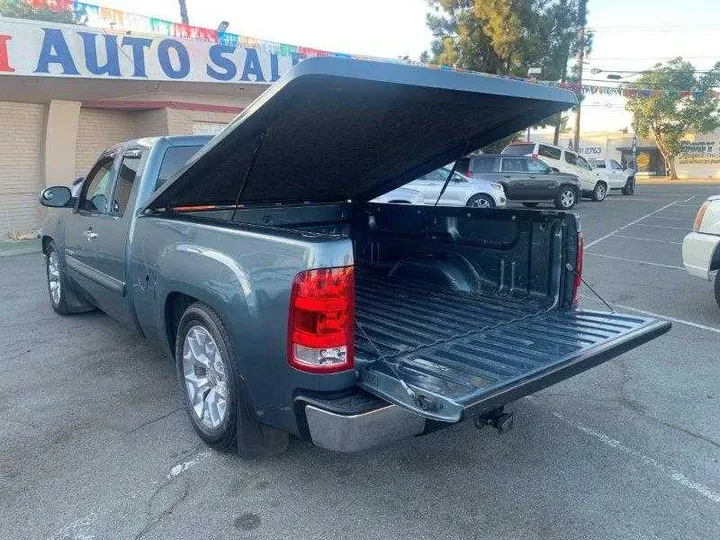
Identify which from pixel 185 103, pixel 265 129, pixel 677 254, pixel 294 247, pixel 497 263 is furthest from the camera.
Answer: pixel 185 103

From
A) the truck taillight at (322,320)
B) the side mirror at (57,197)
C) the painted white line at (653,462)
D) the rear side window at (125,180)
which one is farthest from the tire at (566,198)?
the truck taillight at (322,320)

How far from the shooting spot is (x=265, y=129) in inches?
123

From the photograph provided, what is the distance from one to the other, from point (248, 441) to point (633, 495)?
2011 millimetres

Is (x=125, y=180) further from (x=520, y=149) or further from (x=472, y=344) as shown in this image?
(x=520, y=149)

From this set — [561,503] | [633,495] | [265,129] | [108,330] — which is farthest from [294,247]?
[108,330]

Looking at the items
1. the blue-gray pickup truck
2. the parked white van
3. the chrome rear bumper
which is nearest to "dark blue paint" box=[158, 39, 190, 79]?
the blue-gray pickup truck

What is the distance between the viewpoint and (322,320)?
2.55 meters

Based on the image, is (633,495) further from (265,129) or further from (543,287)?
(265,129)

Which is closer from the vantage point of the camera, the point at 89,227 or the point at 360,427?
the point at 360,427

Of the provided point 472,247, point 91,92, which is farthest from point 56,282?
point 91,92

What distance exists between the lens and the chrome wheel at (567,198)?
1926 cm

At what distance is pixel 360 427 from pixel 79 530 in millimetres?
1482

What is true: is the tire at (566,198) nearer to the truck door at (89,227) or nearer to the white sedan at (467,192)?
the white sedan at (467,192)

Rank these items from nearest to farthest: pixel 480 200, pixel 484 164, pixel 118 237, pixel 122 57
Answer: pixel 118 237
pixel 122 57
pixel 480 200
pixel 484 164
